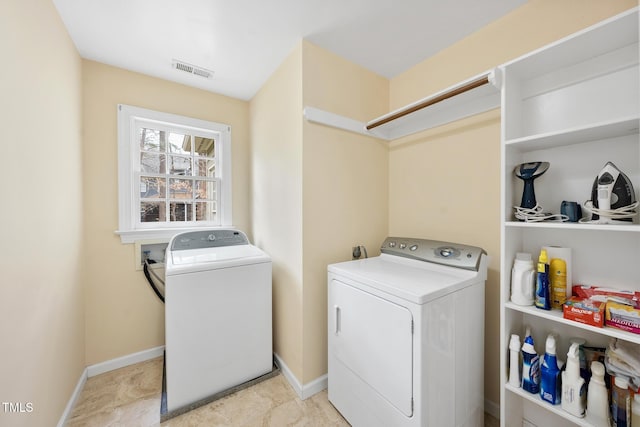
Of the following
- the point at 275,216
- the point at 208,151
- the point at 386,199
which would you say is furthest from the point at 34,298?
the point at 386,199

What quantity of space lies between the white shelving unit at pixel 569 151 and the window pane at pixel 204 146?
2494mm

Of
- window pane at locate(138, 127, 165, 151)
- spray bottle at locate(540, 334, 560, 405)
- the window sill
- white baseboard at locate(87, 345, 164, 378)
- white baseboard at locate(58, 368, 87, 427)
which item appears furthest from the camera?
window pane at locate(138, 127, 165, 151)

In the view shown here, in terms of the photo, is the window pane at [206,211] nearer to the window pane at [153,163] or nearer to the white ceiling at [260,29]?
the window pane at [153,163]

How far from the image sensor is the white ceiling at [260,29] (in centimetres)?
142

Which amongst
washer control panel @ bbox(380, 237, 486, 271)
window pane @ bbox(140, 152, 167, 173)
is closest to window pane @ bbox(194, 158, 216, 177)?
window pane @ bbox(140, 152, 167, 173)

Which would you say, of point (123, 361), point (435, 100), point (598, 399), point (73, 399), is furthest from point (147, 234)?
point (598, 399)

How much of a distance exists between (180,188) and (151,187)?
0.79ft

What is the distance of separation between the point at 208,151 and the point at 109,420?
2.24 metres

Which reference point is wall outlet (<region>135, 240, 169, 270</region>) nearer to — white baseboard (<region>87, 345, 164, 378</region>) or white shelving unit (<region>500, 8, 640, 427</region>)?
white baseboard (<region>87, 345, 164, 378</region>)

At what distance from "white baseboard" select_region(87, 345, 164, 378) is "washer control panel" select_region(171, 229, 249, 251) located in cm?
100

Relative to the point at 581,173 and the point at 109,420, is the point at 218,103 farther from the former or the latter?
the point at 581,173

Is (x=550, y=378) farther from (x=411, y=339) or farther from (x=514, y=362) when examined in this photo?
(x=411, y=339)

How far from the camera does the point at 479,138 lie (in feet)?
5.21

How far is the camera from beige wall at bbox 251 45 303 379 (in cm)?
178
